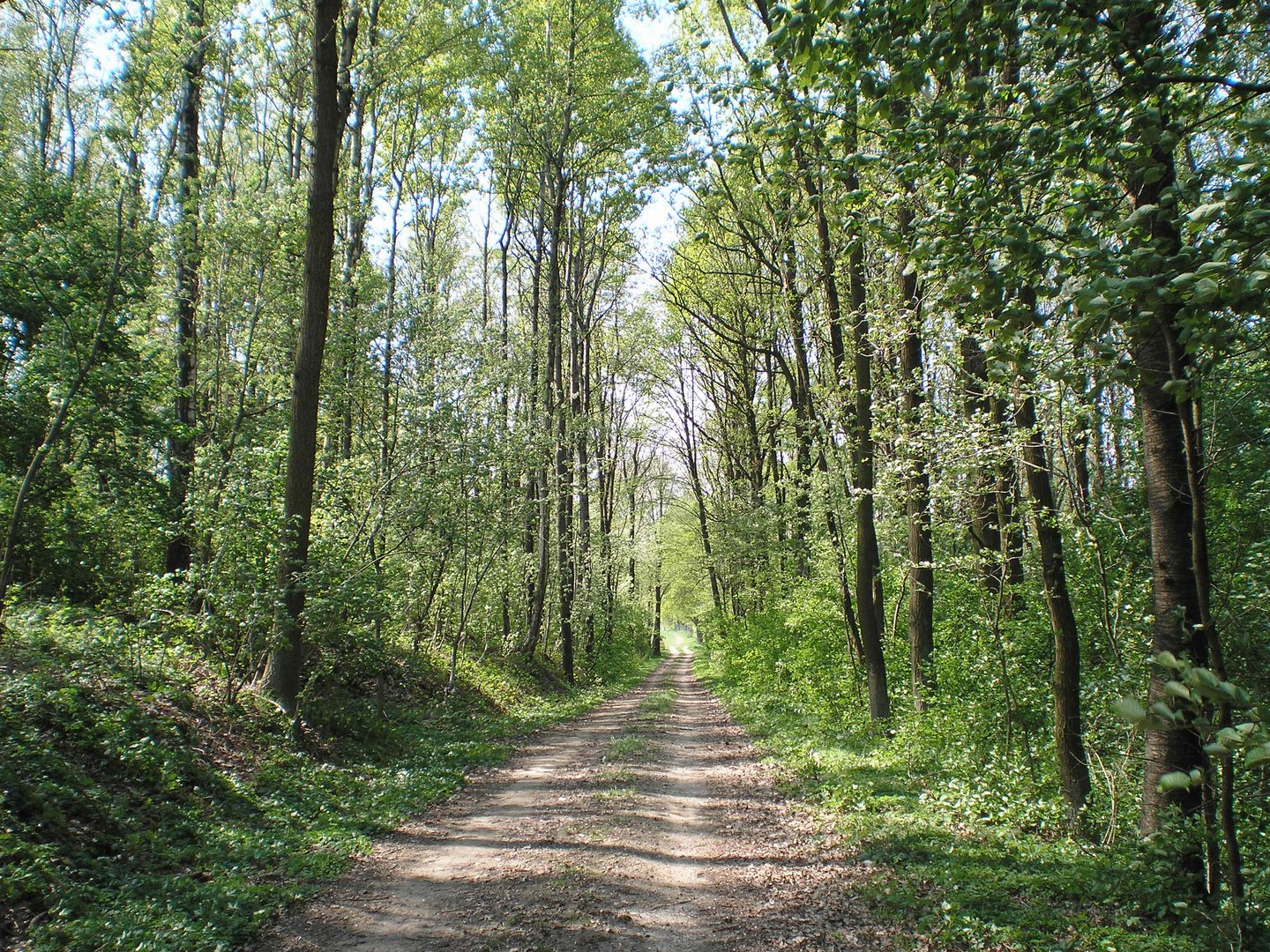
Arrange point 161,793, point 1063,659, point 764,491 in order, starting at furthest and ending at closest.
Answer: point 764,491 → point 161,793 → point 1063,659

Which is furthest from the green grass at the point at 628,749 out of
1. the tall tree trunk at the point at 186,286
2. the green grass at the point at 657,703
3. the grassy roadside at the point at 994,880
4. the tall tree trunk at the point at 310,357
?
the tall tree trunk at the point at 186,286

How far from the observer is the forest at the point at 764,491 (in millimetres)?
2949

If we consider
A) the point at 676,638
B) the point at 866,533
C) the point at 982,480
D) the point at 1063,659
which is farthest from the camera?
the point at 676,638

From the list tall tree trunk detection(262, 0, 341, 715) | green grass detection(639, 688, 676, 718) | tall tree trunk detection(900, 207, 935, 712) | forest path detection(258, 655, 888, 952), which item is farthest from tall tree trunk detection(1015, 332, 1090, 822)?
green grass detection(639, 688, 676, 718)

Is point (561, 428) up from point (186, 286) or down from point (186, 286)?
down

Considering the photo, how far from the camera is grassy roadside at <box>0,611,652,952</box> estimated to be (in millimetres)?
4523

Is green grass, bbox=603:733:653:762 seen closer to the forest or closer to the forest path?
the forest path

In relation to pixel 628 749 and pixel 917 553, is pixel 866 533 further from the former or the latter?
pixel 628 749

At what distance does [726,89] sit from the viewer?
4266 mm

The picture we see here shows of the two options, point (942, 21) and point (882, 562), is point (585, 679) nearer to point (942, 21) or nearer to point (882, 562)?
point (882, 562)

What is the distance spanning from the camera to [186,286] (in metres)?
11.8

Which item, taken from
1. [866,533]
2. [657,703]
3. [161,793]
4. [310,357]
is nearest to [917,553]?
[866,533]

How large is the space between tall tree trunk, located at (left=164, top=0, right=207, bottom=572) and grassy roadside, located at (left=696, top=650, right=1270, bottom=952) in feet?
30.5

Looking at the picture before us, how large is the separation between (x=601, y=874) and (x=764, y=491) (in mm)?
15363
